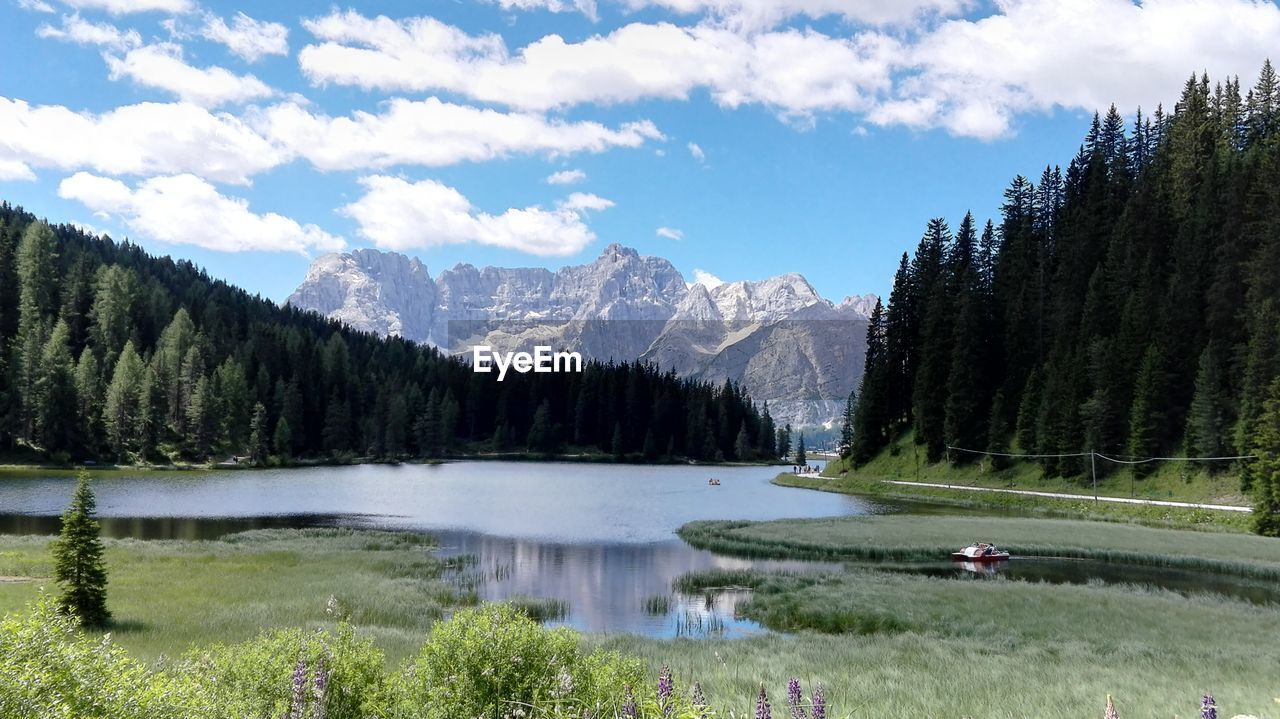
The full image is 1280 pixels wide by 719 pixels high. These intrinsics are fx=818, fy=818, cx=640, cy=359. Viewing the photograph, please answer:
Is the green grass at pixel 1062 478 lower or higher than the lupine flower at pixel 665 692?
lower

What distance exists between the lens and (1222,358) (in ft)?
279

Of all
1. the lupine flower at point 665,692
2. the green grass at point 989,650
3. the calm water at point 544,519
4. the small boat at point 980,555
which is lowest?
the calm water at point 544,519

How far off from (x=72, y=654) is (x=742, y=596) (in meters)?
32.4

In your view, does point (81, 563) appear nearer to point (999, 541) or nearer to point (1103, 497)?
point (999, 541)

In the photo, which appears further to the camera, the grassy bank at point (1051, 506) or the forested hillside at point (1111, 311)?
the forested hillside at point (1111, 311)

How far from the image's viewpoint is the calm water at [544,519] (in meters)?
38.7

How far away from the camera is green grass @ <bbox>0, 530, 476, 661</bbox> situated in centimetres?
2578

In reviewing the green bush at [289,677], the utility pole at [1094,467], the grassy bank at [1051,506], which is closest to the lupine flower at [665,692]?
the green bush at [289,677]

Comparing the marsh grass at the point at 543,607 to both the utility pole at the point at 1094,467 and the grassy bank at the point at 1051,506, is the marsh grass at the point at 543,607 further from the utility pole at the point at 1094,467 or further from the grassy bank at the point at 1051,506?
the utility pole at the point at 1094,467

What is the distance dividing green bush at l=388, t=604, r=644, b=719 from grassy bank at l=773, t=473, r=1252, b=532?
6856 centimetres

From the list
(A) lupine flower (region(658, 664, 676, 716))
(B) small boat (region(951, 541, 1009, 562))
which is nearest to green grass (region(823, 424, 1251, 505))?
(B) small boat (region(951, 541, 1009, 562))

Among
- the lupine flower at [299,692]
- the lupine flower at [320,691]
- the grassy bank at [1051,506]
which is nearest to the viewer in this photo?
the lupine flower at [299,692]

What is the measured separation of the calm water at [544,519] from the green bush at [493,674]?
19.9 meters

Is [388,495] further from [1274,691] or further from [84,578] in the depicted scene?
[1274,691]
